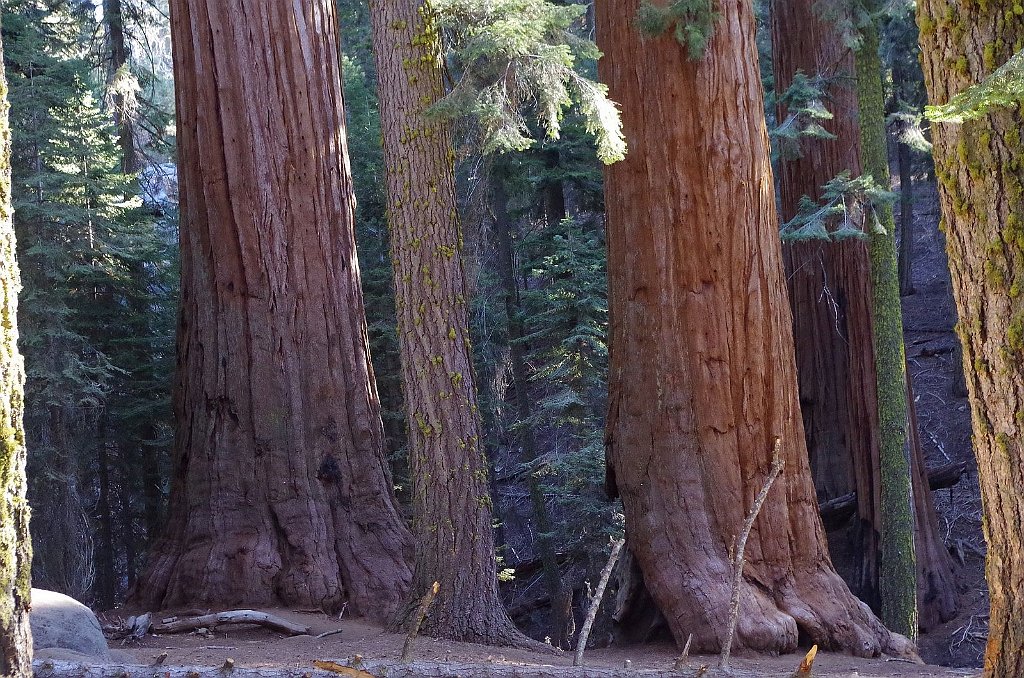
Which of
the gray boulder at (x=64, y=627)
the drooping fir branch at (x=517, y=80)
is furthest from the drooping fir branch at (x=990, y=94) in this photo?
the gray boulder at (x=64, y=627)

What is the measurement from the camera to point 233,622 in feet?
23.3

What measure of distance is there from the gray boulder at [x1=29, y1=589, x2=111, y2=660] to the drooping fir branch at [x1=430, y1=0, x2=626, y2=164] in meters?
3.79

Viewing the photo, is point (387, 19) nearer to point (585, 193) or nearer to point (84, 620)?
point (84, 620)

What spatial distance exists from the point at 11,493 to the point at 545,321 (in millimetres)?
9255

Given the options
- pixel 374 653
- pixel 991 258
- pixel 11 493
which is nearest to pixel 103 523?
pixel 374 653

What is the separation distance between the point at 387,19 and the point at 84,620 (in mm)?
4463

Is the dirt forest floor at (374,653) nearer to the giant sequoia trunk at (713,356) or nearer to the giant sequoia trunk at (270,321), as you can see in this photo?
the giant sequoia trunk at (713,356)

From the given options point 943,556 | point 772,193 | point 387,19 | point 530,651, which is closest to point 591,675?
point 530,651

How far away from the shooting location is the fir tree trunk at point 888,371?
355 inches

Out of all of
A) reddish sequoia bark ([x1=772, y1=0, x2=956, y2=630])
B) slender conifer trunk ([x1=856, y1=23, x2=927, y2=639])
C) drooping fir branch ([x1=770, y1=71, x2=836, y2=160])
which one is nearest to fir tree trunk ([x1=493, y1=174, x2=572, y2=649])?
reddish sequoia bark ([x1=772, y1=0, x2=956, y2=630])

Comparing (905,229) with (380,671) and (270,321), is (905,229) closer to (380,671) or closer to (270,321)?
(270,321)

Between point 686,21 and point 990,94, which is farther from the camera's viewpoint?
point 686,21

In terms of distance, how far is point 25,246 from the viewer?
398 inches

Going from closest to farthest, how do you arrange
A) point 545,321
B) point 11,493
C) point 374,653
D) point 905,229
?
point 11,493
point 374,653
point 545,321
point 905,229
